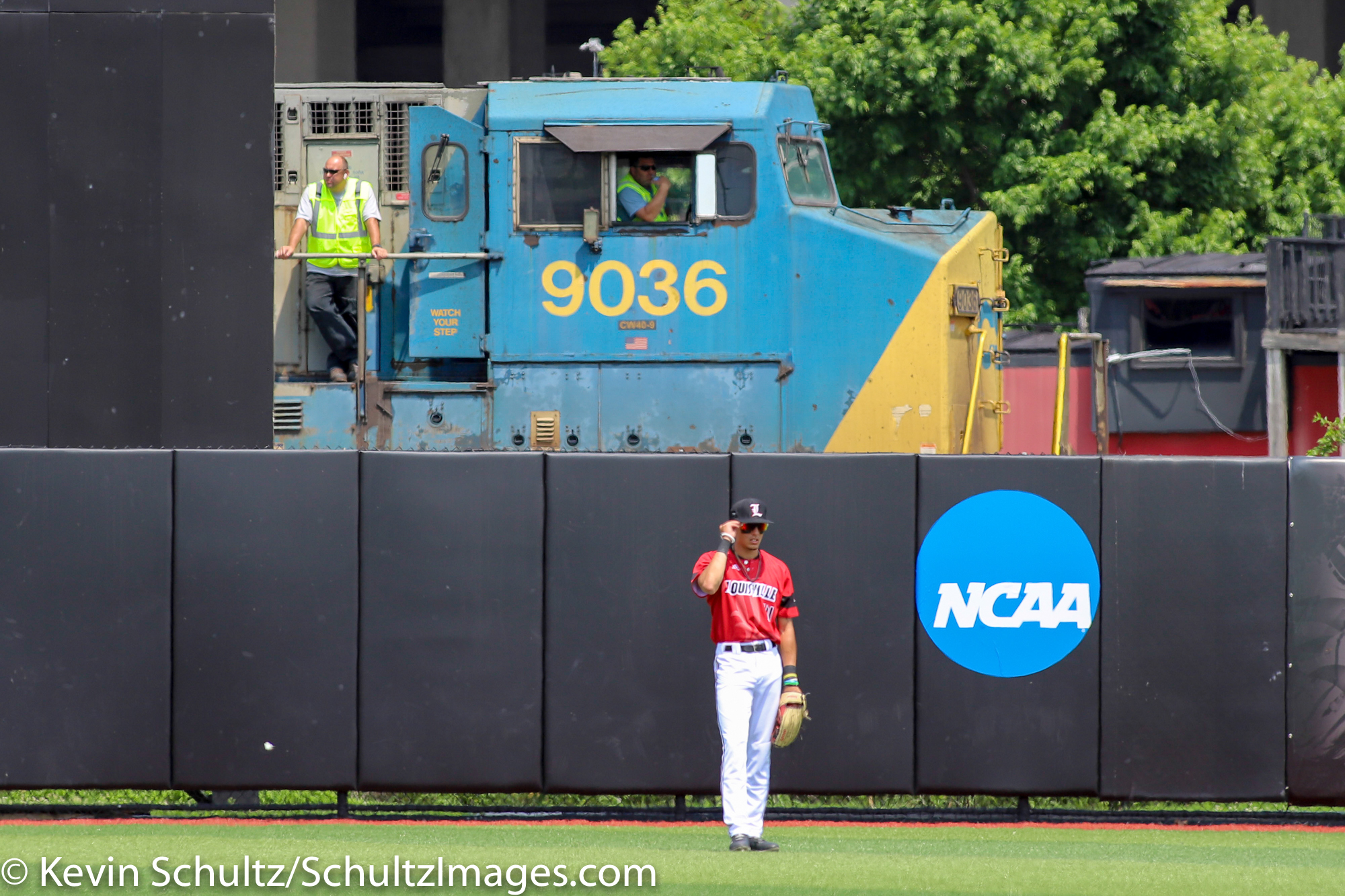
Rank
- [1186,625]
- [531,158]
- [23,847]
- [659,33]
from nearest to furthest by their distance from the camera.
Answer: [23,847]
[1186,625]
[531,158]
[659,33]

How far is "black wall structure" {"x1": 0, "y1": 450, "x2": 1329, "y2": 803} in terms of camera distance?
10781 millimetres

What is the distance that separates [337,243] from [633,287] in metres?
2.34

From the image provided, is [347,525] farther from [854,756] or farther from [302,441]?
[854,756]

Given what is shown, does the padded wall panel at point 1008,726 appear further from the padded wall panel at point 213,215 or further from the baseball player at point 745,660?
the padded wall panel at point 213,215

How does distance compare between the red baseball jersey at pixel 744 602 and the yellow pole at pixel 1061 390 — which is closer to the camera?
the red baseball jersey at pixel 744 602

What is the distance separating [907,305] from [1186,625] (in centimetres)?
343

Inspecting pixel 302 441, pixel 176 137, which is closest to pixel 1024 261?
pixel 302 441

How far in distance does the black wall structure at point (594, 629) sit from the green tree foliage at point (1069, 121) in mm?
13529

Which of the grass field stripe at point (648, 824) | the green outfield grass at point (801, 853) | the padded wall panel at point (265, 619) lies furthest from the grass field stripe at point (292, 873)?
the padded wall panel at point (265, 619)

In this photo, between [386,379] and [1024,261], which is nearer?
[386,379]

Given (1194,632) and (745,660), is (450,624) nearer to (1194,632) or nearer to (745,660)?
(745,660)

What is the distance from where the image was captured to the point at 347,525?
10.9m

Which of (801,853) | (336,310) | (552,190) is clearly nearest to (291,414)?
(336,310)

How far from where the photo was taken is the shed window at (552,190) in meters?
12.9
